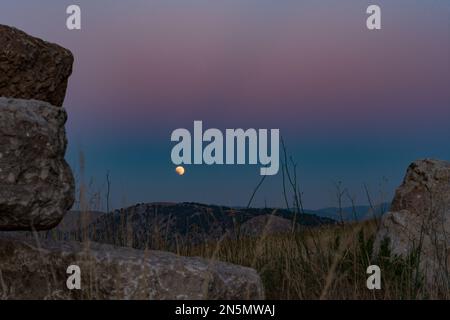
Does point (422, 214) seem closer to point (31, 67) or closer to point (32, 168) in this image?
point (31, 67)

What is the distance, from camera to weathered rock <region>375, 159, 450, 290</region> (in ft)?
23.6

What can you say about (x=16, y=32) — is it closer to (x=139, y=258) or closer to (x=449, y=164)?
(x=139, y=258)

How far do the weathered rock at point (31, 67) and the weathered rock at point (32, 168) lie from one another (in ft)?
2.85

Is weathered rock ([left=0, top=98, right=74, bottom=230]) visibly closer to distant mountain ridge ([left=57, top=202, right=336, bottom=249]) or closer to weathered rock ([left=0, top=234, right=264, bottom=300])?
weathered rock ([left=0, top=234, right=264, bottom=300])

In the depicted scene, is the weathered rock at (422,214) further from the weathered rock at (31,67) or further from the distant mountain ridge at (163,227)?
the weathered rock at (31,67)

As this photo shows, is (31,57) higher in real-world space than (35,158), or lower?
A: higher

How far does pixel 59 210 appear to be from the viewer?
458 centimetres

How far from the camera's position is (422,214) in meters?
7.60

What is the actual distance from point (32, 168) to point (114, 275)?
89 centimetres

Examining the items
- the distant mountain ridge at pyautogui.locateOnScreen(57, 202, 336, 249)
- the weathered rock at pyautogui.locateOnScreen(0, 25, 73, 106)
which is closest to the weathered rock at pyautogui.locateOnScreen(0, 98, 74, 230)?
the weathered rock at pyautogui.locateOnScreen(0, 25, 73, 106)
